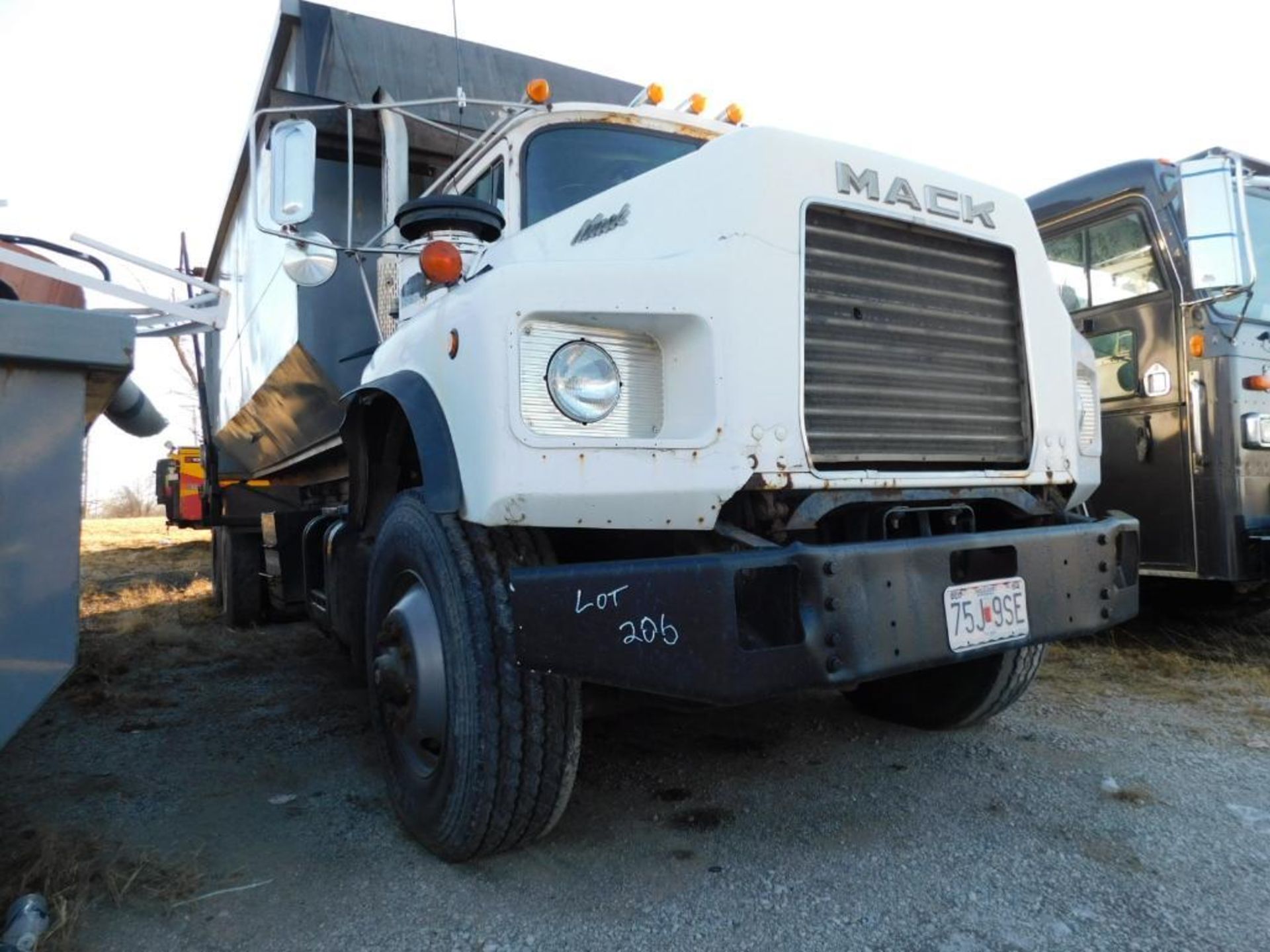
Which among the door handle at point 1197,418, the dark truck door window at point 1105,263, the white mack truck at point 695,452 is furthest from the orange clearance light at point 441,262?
the door handle at point 1197,418

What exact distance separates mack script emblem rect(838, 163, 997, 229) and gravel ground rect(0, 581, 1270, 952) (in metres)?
1.94

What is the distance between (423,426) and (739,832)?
5.33ft

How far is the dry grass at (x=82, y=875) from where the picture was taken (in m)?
2.33

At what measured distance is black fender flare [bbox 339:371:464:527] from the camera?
2443 millimetres

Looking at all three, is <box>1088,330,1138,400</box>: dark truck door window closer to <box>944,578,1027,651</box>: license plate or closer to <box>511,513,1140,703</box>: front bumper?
<box>944,578,1027,651</box>: license plate

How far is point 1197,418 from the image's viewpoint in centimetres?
483

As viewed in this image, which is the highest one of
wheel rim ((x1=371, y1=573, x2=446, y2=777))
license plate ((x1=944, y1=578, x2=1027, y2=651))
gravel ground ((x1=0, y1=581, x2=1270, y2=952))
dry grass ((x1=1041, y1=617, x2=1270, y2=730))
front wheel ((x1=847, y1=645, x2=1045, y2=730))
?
license plate ((x1=944, y1=578, x2=1027, y2=651))

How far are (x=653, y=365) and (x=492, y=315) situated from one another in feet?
1.46

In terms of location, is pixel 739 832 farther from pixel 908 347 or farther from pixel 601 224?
pixel 601 224

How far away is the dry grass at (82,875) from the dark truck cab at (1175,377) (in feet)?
14.1

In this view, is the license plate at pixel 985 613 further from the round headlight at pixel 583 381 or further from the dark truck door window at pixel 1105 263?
the dark truck door window at pixel 1105 263

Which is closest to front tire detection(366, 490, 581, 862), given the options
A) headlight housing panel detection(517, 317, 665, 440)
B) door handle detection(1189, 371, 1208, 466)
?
headlight housing panel detection(517, 317, 665, 440)

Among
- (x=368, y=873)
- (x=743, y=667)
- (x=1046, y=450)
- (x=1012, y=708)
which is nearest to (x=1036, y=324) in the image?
(x=1046, y=450)

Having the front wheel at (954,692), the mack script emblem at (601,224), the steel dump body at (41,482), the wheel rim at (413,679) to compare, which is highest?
the mack script emblem at (601,224)
